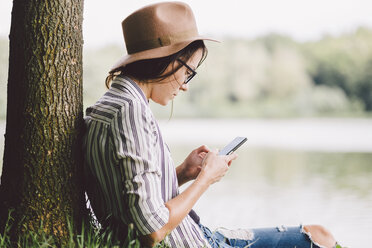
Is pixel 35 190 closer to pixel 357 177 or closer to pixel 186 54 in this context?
pixel 186 54

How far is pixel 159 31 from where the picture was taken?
5.09 ft

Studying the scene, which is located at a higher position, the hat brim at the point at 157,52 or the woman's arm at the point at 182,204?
the hat brim at the point at 157,52

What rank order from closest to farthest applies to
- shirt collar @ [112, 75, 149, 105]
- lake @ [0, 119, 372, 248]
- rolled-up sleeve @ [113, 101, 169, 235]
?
rolled-up sleeve @ [113, 101, 169, 235]
shirt collar @ [112, 75, 149, 105]
lake @ [0, 119, 372, 248]

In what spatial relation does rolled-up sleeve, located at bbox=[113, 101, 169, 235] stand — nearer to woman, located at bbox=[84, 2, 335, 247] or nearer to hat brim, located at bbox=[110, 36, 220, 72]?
woman, located at bbox=[84, 2, 335, 247]

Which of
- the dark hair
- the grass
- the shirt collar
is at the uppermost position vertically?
the dark hair

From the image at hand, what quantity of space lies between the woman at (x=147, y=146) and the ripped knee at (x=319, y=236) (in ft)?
0.89

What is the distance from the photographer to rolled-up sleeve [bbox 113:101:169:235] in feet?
4.49

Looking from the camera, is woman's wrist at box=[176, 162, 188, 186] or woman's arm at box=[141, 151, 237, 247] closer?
woman's arm at box=[141, 151, 237, 247]

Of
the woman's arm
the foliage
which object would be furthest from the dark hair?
the foliage

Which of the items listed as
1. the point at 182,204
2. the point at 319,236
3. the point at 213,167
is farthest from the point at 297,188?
the point at 182,204

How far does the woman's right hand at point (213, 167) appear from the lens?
152 centimetres

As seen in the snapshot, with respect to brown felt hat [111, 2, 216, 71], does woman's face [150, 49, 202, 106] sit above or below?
below

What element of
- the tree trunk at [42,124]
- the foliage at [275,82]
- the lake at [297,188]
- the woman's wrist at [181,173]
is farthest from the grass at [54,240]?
the foliage at [275,82]

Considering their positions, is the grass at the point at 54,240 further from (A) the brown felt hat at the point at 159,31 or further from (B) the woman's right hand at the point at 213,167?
(A) the brown felt hat at the point at 159,31
